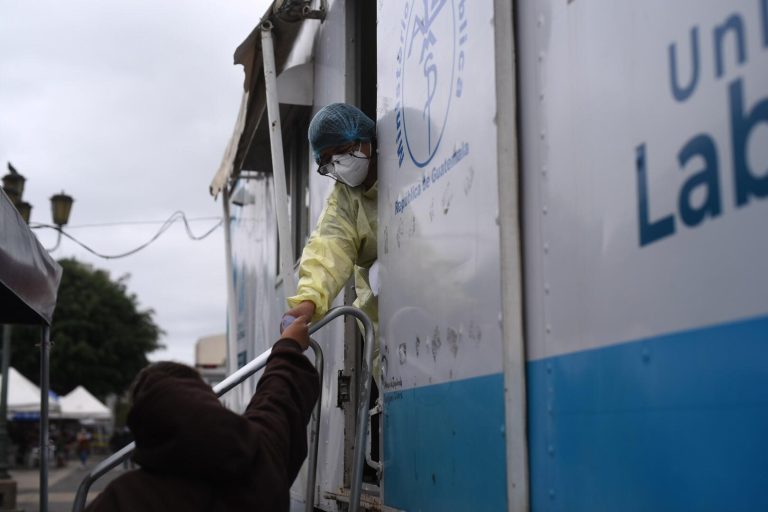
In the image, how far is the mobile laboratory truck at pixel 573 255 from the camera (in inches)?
48.9

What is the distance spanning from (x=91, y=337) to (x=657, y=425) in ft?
133

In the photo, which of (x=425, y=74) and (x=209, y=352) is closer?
(x=425, y=74)

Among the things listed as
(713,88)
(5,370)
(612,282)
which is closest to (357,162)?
(612,282)

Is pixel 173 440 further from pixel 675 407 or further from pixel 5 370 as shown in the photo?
pixel 5 370

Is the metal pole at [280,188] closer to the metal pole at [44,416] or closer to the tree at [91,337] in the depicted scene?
the metal pole at [44,416]

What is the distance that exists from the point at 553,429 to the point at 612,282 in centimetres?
37

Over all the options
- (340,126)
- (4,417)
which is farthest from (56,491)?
(340,126)

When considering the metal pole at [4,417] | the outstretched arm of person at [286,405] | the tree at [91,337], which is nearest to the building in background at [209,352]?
the metal pole at [4,417]

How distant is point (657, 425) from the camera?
1394 millimetres

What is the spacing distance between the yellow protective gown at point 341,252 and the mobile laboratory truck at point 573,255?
236 mm

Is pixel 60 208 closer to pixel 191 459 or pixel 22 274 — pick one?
pixel 22 274

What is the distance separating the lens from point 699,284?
1304 mm

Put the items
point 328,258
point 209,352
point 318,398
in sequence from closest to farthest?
point 318,398 < point 328,258 < point 209,352

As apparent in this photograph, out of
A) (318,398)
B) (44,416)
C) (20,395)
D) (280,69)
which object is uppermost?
(280,69)
